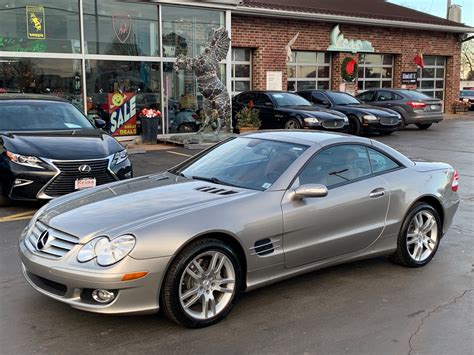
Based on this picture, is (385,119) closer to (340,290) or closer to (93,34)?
(93,34)

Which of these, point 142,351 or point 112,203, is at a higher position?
point 112,203

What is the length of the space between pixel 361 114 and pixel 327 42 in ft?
18.8

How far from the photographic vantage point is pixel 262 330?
3863mm

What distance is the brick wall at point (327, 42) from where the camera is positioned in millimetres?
19406

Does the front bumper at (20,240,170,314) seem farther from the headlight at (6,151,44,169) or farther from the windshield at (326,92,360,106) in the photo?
the windshield at (326,92,360,106)

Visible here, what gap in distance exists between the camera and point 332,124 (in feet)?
51.1

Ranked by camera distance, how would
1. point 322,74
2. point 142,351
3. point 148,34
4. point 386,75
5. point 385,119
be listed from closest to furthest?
point 142,351 → point 148,34 → point 385,119 → point 322,74 → point 386,75

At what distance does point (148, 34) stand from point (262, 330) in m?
12.9

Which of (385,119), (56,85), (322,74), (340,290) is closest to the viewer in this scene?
(340,290)

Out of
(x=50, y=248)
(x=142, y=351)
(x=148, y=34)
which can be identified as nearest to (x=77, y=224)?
→ (x=50, y=248)

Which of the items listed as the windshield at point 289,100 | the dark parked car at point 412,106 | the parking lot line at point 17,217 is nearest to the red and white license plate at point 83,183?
the parking lot line at point 17,217

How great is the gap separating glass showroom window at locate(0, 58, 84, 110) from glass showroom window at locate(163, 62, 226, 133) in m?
2.62

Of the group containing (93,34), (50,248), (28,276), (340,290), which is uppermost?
(93,34)

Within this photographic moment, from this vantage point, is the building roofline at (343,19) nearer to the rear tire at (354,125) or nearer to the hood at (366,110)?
the hood at (366,110)
